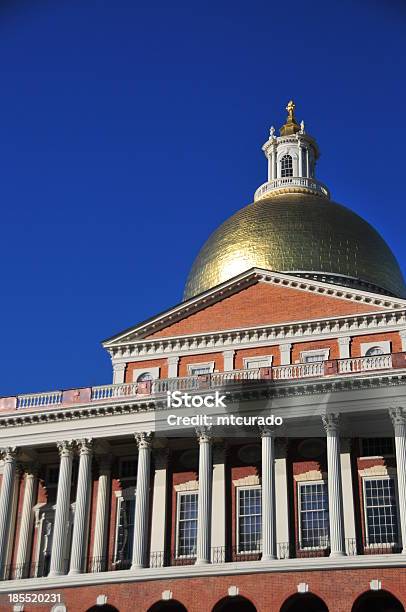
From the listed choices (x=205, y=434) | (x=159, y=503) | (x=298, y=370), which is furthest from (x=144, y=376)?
(x=298, y=370)

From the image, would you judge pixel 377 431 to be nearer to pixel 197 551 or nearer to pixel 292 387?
pixel 292 387

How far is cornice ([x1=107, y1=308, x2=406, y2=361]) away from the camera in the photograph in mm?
47094

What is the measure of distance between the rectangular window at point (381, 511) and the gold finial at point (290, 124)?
32.1 meters

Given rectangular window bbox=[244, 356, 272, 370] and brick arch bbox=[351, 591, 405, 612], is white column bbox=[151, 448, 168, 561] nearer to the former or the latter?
rectangular window bbox=[244, 356, 272, 370]

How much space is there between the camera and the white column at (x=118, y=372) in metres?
49.8

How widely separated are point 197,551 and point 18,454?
10.2m

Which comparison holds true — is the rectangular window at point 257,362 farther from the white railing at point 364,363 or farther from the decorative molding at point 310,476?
the decorative molding at point 310,476

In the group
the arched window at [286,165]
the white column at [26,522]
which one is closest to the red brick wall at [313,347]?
the white column at [26,522]

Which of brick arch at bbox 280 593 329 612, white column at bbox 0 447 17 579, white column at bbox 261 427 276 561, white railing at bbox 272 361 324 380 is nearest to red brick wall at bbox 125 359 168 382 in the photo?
white column at bbox 0 447 17 579

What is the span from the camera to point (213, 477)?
43875 mm

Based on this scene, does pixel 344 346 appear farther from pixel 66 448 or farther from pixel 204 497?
pixel 66 448

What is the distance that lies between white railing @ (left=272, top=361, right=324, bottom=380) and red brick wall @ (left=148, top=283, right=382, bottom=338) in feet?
16.6

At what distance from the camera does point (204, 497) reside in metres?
41.9

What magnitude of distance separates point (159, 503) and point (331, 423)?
27.9 feet
